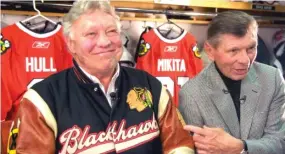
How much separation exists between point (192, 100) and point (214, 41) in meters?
0.23

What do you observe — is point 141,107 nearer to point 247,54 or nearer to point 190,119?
point 190,119

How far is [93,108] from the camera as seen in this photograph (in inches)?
42.2

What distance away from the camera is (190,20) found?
2.45 metres

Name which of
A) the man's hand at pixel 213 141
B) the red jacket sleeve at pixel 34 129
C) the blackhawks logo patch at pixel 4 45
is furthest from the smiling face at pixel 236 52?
the blackhawks logo patch at pixel 4 45

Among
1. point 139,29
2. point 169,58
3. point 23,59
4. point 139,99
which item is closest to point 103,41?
point 139,99

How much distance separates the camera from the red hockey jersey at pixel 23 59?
5.55 ft

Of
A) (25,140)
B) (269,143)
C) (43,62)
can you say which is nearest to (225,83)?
(269,143)

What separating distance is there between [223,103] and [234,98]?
69 mm

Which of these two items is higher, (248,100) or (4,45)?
(4,45)

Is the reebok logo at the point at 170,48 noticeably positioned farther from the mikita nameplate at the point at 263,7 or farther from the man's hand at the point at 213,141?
the man's hand at the point at 213,141

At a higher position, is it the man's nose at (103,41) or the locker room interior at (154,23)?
the man's nose at (103,41)

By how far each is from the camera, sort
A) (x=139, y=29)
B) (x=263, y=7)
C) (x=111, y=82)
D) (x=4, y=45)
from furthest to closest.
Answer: (x=263, y=7), (x=139, y=29), (x=4, y=45), (x=111, y=82)

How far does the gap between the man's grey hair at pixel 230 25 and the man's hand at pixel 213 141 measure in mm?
322

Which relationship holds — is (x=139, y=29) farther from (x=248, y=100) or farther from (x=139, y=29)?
(x=248, y=100)
